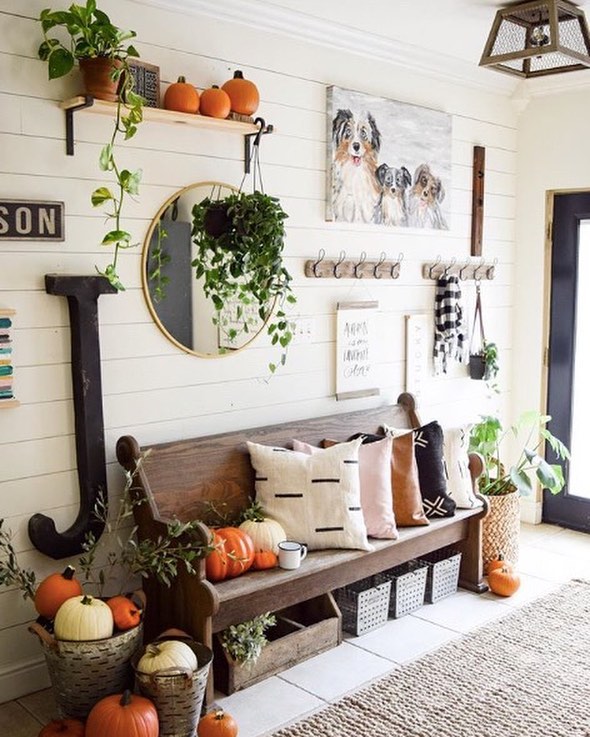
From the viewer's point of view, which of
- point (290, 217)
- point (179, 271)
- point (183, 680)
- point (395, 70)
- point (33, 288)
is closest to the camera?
point (183, 680)

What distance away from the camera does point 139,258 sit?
3.14 m

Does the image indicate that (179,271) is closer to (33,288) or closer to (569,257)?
(33,288)

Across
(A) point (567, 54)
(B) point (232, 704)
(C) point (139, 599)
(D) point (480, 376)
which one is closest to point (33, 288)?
(C) point (139, 599)

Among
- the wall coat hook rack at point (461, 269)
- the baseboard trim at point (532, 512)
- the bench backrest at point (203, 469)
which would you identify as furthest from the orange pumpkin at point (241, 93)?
the baseboard trim at point (532, 512)

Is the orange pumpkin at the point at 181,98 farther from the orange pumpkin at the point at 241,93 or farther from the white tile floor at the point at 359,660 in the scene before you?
the white tile floor at the point at 359,660

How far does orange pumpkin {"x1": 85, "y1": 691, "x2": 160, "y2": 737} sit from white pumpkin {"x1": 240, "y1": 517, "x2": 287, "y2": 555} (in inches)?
29.6

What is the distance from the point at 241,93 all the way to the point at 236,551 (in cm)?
167

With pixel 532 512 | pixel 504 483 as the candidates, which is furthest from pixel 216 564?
pixel 532 512

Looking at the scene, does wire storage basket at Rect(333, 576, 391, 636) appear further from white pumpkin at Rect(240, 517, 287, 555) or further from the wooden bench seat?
white pumpkin at Rect(240, 517, 287, 555)

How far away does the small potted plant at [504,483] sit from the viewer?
13.2 feet

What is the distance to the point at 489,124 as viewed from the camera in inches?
180

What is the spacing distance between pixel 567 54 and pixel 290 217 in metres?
1.24

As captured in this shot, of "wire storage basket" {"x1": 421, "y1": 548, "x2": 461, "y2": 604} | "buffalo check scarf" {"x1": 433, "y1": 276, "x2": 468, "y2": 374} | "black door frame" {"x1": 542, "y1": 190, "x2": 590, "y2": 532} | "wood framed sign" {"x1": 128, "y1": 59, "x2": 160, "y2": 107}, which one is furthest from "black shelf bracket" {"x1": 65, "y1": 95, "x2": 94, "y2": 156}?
"black door frame" {"x1": 542, "y1": 190, "x2": 590, "y2": 532}

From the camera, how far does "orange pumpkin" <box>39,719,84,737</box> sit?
250 cm
